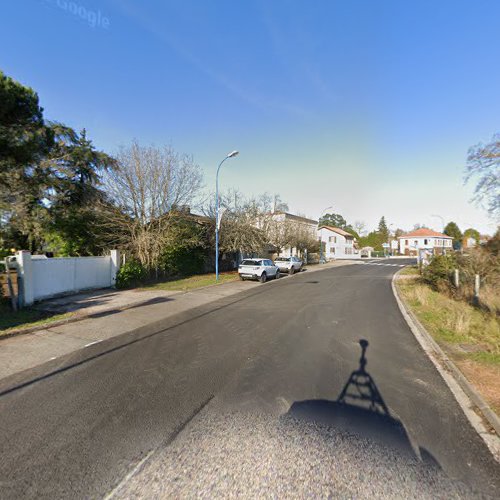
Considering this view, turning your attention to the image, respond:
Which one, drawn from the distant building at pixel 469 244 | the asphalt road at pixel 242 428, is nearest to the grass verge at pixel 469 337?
the asphalt road at pixel 242 428

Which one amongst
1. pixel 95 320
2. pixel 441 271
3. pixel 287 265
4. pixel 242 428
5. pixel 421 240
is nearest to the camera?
pixel 242 428

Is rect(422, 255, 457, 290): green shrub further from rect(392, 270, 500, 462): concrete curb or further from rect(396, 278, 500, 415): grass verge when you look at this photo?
rect(392, 270, 500, 462): concrete curb

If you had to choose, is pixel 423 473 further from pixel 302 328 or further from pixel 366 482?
pixel 302 328

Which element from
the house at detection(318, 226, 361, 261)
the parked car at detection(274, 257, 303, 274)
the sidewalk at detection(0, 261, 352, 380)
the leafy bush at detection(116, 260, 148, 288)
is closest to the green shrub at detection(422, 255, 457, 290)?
the sidewalk at detection(0, 261, 352, 380)

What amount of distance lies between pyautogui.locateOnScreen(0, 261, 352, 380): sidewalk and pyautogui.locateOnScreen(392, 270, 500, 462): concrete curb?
21.6 ft

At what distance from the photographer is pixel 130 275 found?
44.5 ft

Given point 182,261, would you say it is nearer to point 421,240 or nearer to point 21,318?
point 21,318

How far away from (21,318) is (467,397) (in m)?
10.2

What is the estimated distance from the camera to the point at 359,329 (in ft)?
23.6

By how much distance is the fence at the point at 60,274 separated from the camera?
887cm

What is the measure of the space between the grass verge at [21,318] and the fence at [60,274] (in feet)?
1.96

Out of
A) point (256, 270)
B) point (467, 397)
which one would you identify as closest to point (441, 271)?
point (256, 270)

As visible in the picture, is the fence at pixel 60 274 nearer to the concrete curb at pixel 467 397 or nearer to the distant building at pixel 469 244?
the concrete curb at pixel 467 397

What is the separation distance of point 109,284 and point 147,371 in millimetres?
10090
